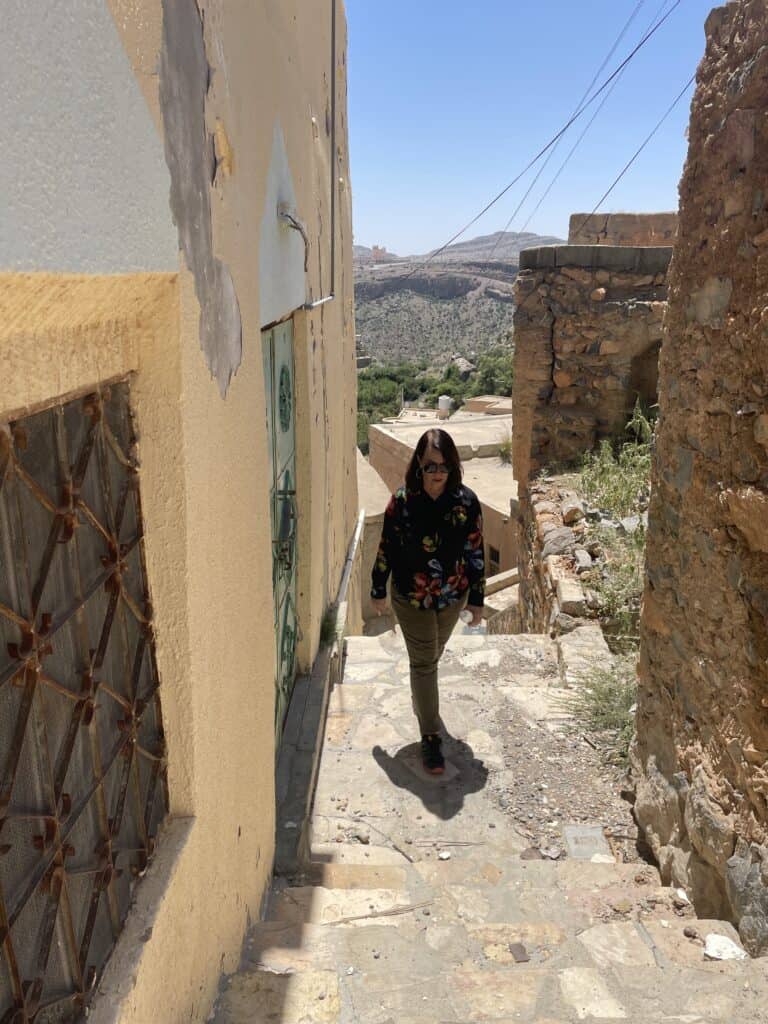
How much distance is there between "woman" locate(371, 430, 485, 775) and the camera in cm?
348

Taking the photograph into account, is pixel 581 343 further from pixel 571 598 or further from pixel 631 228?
pixel 571 598

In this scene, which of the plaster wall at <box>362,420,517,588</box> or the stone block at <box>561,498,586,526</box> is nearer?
the stone block at <box>561,498,586,526</box>

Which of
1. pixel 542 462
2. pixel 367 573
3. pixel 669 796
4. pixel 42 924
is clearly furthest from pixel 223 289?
pixel 367 573

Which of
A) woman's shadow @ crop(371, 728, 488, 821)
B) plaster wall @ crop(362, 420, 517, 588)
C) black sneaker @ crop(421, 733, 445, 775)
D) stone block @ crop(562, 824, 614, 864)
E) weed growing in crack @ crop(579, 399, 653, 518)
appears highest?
weed growing in crack @ crop(579, 399, 653, 518)

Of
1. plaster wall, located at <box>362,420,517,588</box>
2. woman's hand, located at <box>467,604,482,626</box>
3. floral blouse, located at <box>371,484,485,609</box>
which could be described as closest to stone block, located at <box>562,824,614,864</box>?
woman's hand, located at <box>467,604,482,626</box>

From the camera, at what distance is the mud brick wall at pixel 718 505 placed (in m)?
2.26

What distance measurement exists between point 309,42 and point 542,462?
553 centimetres

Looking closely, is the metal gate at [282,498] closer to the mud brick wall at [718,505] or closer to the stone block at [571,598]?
the mud brick wall at [718,505]

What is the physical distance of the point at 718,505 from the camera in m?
2.51

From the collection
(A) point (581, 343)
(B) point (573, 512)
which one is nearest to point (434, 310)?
(A) point (581, 343)

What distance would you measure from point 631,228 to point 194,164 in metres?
10.4

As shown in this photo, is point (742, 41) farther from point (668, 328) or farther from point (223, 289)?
point (223, 289)

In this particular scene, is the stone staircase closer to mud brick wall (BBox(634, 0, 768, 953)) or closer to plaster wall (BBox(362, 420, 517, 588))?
mud brick wall (BBox(634, 0, 768, 953))

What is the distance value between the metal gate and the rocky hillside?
4402cm
